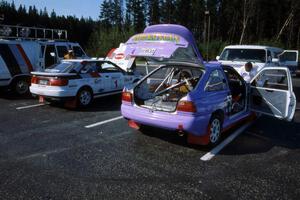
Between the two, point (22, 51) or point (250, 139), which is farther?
point (22, 51)

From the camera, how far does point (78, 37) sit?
6391cm

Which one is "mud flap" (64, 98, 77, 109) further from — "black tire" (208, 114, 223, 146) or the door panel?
"black tire" (208, 114, 223, 146)

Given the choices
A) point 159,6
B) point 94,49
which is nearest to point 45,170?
point 94,49

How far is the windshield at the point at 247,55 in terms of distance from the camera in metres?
10.6

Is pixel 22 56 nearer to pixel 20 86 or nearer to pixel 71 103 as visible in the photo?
pixel 20 86

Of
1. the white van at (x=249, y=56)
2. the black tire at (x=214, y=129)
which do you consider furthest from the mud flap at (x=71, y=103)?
the white van at (x=249, y=56)

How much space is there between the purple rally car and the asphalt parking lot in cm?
49

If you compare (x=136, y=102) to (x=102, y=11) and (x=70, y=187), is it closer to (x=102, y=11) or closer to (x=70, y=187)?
(x=70, y=187)

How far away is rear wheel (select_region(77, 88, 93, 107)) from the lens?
334 inches

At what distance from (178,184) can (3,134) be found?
3976 mm

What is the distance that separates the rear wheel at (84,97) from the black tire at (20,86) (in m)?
3.32

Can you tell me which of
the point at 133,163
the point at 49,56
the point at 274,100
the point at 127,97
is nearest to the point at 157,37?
the point at 127,97

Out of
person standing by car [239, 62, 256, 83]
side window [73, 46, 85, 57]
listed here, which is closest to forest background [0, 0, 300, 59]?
side window [73, 46, 85, 57]

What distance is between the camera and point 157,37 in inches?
195
